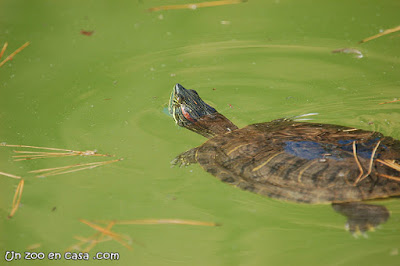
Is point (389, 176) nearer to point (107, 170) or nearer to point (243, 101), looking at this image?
point (243, 101)

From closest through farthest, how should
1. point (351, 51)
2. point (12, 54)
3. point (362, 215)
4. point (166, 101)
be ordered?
point (362, 215) → point (166, 101) → point (351, 51) → point (12, 54)

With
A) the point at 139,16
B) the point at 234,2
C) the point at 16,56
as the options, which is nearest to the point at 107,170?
the point at 16,56

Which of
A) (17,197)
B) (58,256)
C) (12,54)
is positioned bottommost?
(58,256)

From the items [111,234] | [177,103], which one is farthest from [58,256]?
[177,103]

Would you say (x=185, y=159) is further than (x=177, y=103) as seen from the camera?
No

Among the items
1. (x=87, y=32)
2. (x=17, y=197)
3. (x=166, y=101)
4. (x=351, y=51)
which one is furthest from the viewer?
(x=87, y=32)

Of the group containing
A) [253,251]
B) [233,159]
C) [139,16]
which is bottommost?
[253,251]

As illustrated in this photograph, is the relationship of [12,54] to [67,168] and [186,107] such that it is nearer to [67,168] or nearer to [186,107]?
[67,168]
